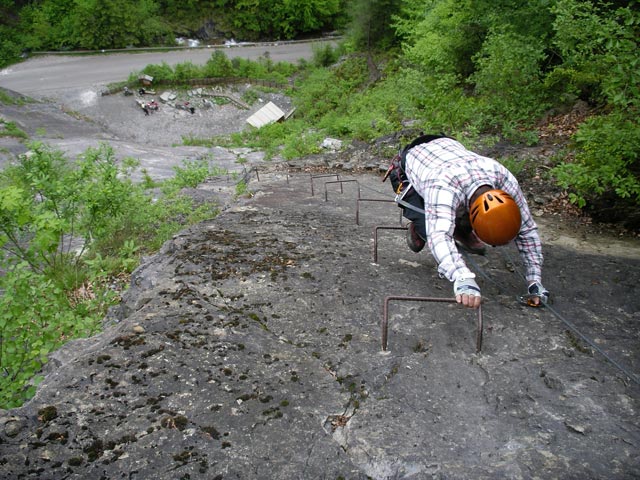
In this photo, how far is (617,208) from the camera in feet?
21.0

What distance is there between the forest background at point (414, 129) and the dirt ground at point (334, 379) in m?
1.37

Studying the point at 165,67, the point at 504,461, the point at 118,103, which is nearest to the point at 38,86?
the point at 118,103

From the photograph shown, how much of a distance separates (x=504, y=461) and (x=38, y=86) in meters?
37.3

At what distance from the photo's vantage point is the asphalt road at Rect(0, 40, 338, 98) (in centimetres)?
3067

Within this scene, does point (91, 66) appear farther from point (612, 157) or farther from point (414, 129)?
point (612, 157)

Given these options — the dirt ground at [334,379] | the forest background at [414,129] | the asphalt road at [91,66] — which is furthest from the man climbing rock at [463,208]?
the asphalt road at [91,66]

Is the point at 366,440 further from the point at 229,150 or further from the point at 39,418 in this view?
the point at 229,150

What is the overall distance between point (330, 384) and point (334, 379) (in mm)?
59

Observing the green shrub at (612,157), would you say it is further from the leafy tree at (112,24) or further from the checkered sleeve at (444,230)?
the leafy tree at (112,24)

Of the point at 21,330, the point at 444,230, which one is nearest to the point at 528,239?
the point at 444,230

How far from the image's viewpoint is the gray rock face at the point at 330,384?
2402 millimetres

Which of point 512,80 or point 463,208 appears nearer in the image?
point 463,208

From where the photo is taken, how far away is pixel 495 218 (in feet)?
10.8

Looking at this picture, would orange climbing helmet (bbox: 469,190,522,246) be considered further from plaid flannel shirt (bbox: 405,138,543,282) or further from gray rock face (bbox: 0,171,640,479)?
gray rock face (bbox: 0,171,640,479)
